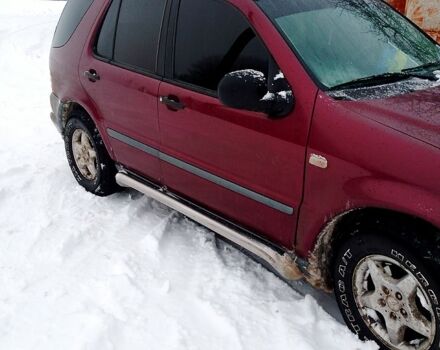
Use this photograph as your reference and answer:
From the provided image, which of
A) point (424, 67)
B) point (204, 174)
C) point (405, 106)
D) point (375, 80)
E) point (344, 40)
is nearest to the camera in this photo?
point (405, 106)

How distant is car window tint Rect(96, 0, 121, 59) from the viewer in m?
3.84

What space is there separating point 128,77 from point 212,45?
796 mm

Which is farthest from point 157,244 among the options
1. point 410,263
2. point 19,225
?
point 410,263

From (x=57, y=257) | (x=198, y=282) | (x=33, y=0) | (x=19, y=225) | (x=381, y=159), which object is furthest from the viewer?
(x=33, y=0)

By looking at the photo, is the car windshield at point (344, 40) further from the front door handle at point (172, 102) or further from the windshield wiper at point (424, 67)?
the front door handle at point (172, 102)

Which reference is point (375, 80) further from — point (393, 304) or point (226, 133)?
point (393, 304)

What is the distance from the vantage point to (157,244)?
141 inches

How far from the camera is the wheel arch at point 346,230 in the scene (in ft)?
7.34

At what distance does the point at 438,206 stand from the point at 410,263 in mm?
318

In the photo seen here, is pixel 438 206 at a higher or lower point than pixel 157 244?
higher

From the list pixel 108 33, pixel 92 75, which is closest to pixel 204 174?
pixel 92 75

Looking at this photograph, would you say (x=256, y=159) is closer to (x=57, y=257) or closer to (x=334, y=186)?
(x=334, y=186)

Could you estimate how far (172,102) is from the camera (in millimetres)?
3168

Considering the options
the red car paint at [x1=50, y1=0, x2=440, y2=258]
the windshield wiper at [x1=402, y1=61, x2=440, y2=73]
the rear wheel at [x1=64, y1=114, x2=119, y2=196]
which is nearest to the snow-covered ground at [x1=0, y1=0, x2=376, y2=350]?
the rear wheel at [x1=64, y1=114, x2=119, y2=196]
